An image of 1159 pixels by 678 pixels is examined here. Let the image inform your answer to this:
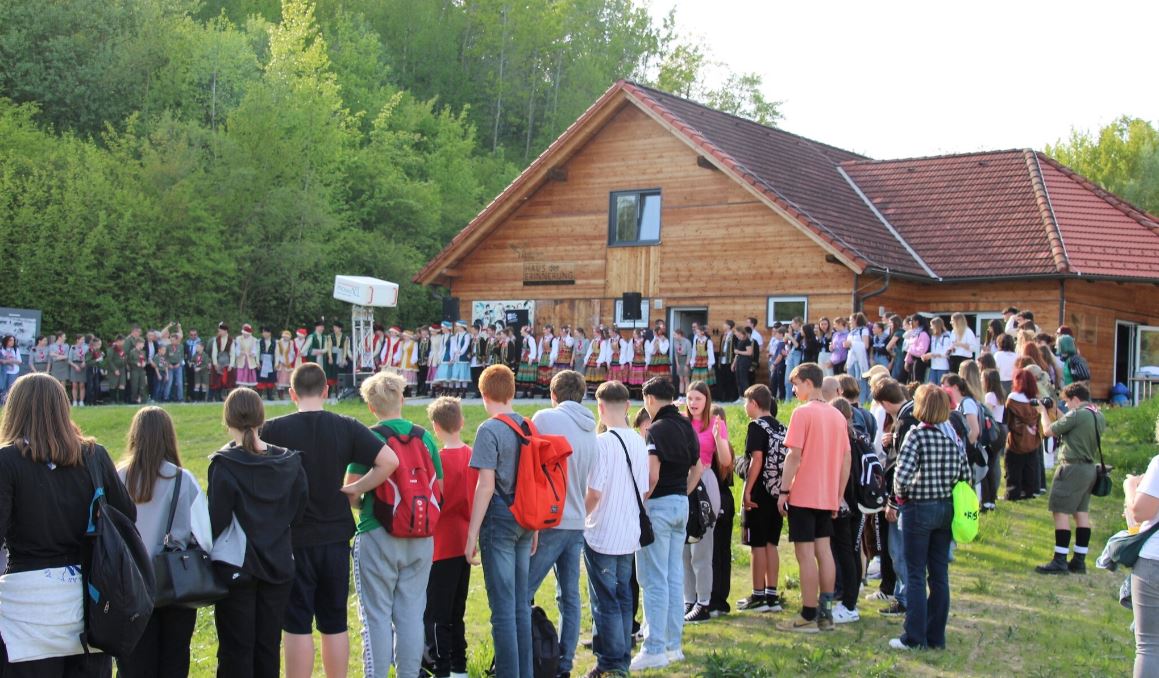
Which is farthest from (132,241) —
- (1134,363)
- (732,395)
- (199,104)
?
(1134,363)

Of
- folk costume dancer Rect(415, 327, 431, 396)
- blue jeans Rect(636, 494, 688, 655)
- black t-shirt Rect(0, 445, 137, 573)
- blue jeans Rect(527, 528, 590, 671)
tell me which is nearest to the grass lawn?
blue jeans Rect(636, 494, 688, 655)

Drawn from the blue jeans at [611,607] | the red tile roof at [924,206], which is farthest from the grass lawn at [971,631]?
the red tile roof at [924,206]

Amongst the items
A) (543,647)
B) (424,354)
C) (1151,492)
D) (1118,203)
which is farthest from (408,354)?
(1151,492)

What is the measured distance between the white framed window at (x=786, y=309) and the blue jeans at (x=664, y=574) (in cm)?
1687

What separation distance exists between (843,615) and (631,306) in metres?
18.1

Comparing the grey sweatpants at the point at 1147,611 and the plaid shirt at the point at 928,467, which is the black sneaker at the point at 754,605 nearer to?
the plaid shirt at the point at 928,467

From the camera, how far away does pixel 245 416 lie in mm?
5980

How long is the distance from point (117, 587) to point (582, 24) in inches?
2362

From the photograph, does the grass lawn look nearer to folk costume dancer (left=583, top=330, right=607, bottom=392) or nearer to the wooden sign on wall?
folk costume dancer (left=583, top=330, right=607, bottom=392)

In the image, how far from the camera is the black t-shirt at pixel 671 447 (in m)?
7.83

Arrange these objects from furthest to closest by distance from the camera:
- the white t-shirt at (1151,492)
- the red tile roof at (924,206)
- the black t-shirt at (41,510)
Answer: the red tile roof at (924,206), the white t-shirt at (1151,492), the black t-shirt at (41,510)

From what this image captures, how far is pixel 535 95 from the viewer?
195 ft

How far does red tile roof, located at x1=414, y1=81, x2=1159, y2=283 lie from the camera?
2467 centimetres

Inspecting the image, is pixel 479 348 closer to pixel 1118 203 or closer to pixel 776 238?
pixel 776 238
